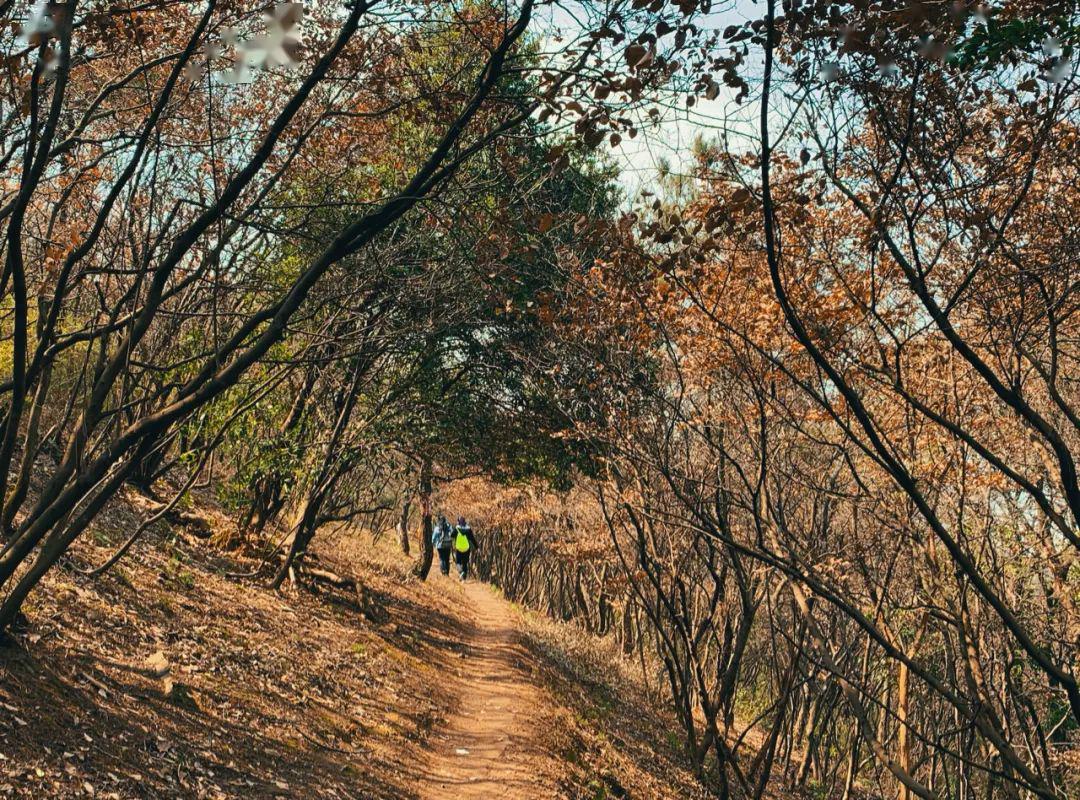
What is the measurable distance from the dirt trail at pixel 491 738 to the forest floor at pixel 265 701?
0.03 meters

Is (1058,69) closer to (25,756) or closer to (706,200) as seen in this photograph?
(706,200)

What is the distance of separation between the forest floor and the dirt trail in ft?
0.10

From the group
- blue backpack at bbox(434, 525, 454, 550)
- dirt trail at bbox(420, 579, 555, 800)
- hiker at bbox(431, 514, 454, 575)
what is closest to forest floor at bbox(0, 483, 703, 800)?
dirt trail at bbox(420, 579, 555, 800)

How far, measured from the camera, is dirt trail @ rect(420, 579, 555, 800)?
8602 millimetres

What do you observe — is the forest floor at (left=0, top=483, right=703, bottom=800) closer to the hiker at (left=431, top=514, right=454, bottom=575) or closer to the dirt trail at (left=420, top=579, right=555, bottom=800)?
the dirt trail at (left=420, top=579, right=555, bottom=800)

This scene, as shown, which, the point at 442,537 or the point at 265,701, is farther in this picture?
the point at 442,537

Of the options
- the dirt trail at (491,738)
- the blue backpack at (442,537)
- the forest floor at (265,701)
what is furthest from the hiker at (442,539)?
the dirt trail at (491,738)

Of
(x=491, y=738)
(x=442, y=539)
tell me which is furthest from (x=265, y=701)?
(x=442, y=539)

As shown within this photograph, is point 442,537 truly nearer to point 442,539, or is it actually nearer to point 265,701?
point 442,539

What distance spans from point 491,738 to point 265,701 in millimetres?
2979

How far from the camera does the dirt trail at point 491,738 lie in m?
8.60

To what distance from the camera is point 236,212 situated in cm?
706

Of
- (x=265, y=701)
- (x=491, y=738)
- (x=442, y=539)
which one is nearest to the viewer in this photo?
(x=265, y=701)

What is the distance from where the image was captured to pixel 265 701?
8461 millimetres
